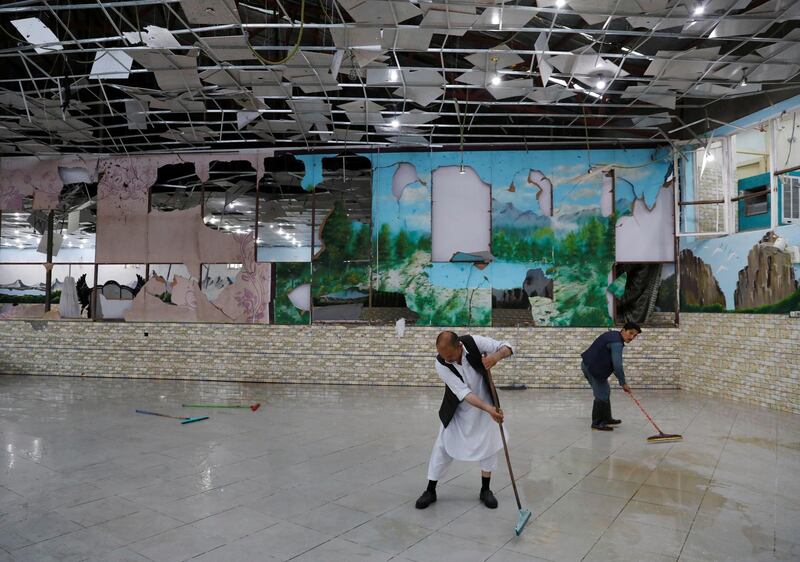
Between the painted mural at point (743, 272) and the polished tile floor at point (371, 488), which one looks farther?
the painted mural at point (743, 272)

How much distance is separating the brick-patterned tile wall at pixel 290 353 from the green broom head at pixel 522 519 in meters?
6.15

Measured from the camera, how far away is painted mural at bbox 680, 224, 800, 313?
743cm

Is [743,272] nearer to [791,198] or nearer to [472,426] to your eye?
[791,198]

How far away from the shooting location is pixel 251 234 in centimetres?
1059

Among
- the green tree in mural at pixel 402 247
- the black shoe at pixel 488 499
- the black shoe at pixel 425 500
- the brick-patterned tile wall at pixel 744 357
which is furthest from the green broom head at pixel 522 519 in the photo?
the green tree in mural at pixel 402 247

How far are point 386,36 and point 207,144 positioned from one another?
5.50m

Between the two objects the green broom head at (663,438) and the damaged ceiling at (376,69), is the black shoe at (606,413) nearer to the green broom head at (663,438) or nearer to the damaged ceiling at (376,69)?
the green broom head at (663,438)

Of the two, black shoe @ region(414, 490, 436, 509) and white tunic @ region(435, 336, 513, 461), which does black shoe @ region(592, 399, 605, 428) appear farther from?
black shoe @ region(414, 490, 436, 509)

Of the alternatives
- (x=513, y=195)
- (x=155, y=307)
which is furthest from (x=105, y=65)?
(x=513, y=195)

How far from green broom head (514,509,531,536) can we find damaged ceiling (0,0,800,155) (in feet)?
15.9

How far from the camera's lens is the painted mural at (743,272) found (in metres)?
7.43

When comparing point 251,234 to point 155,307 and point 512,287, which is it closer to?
point 155,307

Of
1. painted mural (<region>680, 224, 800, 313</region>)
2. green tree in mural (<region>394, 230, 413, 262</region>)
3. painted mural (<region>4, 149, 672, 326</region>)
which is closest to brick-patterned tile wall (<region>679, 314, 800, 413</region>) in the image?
painted mural (<region>680, 224, 800, 313</region>)

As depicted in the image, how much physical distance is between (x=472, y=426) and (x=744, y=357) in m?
6.36
